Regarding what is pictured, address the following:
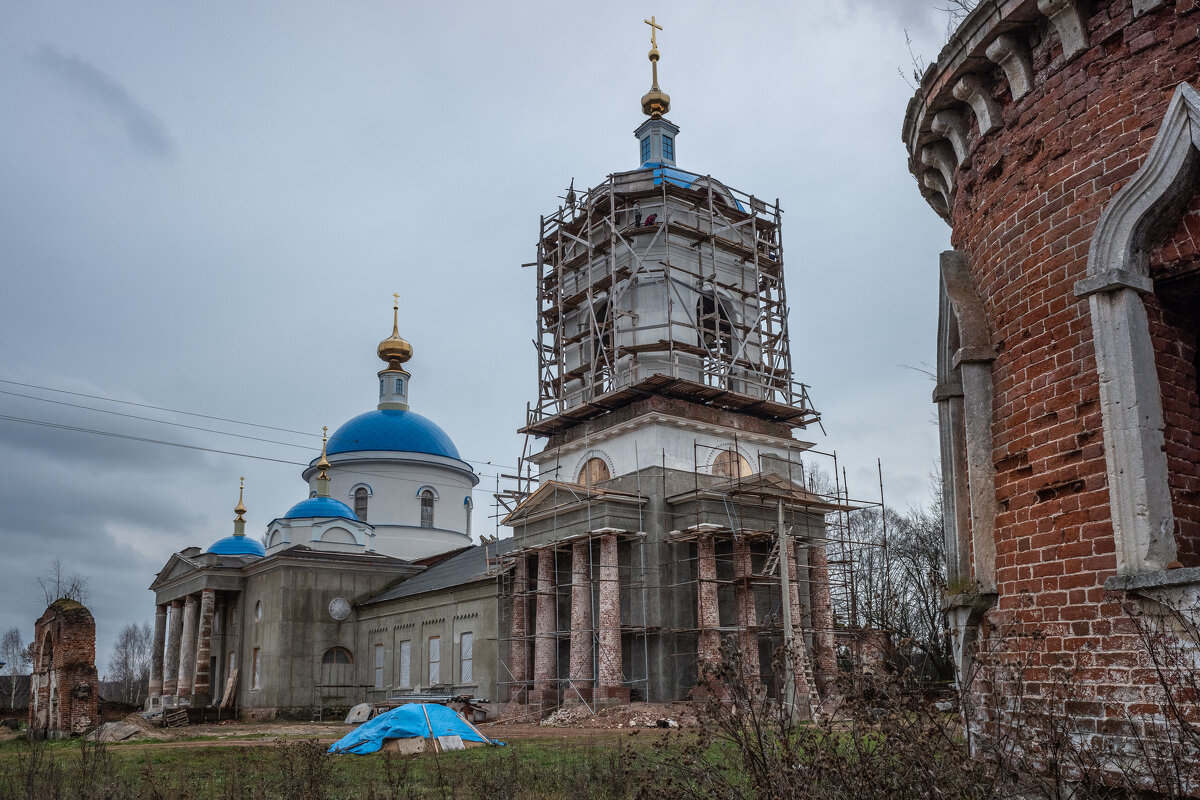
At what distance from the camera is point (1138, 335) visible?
19.0 ft

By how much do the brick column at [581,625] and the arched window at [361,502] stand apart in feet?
64.8

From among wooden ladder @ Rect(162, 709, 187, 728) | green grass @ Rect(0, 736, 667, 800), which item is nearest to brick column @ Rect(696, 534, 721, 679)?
green grass @ Rect(0, 736, 667, 800)

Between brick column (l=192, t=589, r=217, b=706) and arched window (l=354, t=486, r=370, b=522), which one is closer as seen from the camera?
brick column (l=192, t=589, r=217, b=706)

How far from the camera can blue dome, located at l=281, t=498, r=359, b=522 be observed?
3972 cm

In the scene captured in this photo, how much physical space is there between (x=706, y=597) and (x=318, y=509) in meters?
20.4

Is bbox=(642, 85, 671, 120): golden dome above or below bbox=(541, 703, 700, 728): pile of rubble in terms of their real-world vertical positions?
above

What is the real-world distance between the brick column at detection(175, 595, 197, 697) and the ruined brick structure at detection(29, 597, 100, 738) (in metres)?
6.72

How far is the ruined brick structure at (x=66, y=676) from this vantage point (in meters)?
28.7

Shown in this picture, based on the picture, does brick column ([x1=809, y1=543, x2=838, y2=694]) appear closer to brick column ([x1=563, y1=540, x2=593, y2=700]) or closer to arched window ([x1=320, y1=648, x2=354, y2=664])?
brick column ([x1=563, y1=540, x2=593, y2=700])

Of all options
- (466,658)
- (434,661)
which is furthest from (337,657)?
(466,658)

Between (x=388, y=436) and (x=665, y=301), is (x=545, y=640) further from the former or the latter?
(x=388, y=436)

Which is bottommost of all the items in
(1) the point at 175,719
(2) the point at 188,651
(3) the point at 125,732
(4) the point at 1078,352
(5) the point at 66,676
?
(1) the point at 175,719

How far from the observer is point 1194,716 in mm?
5172

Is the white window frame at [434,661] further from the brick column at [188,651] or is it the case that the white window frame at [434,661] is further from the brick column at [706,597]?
the brick column at [188,651]
